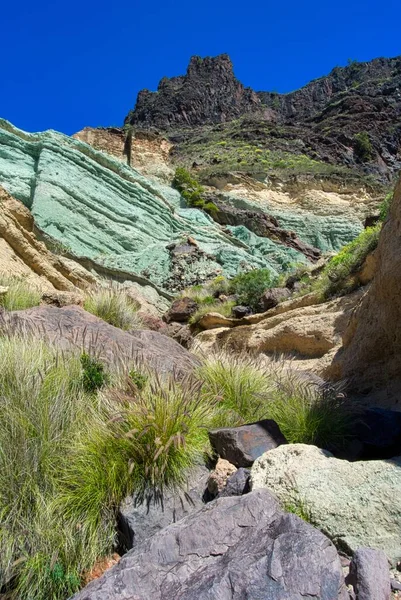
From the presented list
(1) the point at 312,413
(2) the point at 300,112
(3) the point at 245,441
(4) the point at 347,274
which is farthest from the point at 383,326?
(2) the point at 300,112

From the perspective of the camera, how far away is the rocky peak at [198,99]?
7562 cm

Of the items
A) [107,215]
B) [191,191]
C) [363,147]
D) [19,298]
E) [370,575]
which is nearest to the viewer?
[370,575]

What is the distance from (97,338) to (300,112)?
9320 centimetres

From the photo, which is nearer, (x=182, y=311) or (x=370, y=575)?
(x=370, y=575)

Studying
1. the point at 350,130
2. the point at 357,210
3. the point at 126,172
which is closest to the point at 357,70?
the point at 350,130

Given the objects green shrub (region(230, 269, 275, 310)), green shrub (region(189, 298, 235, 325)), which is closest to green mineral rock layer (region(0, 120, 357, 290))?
green shrub (region(230, 269, 275, 310))

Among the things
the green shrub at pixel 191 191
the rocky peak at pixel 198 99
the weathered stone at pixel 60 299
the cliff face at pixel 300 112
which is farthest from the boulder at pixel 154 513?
the rocky peak at pixel 198 99

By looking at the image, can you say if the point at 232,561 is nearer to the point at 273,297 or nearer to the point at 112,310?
the point at 112,310

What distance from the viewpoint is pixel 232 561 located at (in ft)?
8.76

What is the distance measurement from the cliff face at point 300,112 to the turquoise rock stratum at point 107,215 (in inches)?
1185

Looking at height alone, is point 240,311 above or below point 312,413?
above

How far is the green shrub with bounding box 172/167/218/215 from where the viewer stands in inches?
1157

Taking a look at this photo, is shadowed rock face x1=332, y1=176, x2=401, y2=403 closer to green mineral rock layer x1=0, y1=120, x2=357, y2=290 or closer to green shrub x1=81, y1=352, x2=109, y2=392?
green shrub x1=81, y1=352, x2=109, y2=392

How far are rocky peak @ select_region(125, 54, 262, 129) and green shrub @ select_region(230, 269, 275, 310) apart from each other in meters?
60.5
